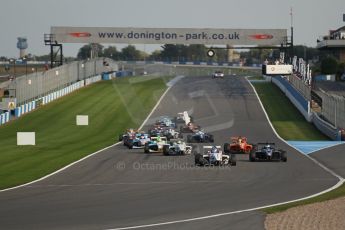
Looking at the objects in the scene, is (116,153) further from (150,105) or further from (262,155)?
(150,105)

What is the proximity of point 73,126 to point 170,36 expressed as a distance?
26617 mm

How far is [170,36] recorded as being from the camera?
94.4 metres

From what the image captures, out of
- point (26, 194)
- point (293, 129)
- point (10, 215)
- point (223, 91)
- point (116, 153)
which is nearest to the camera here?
point (10, 215)

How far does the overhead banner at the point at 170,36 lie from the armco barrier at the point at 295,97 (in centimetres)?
541

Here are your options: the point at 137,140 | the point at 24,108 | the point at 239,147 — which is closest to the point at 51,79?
the point at 24,108

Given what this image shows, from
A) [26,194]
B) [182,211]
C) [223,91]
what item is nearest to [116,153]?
[26,194]

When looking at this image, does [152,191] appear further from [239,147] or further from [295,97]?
[295,97]

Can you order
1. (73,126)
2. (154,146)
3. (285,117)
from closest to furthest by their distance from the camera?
(154,146) < (73,126) < (285,117)

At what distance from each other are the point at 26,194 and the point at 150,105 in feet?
184

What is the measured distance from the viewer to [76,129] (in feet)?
225

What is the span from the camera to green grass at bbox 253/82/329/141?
62.6 metres

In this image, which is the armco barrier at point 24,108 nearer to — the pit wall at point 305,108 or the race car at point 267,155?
the pit wall at point 305,108

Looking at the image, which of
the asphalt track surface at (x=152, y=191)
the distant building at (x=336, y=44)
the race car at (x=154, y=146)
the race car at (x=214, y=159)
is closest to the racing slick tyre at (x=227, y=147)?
the asphalt track surface at (x=152, y=191)

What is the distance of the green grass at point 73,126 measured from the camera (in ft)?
137
